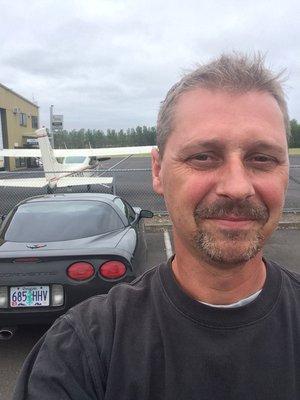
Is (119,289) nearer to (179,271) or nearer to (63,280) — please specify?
(179,271)

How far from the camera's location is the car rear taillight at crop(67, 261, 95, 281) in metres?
4.14

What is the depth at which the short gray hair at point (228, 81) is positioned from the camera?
1.25 meters

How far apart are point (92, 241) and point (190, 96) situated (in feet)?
11.6

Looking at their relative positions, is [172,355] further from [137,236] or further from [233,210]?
[137,236]

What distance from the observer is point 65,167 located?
21062mm

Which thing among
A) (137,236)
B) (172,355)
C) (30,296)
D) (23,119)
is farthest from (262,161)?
(23,119)

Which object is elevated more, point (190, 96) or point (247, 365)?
point (190, 96)

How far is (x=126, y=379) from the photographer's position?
3.72 feet

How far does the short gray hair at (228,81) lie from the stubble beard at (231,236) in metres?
0.29

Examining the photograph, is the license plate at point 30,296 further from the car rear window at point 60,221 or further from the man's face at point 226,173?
the man's face at point 226,173

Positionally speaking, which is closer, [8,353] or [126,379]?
[126,379]

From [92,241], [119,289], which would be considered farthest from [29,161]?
[119,289]

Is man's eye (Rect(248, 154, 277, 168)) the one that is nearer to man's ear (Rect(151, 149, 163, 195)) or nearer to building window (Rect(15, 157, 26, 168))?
man's ear (Rect(151, 149, 163, 195))

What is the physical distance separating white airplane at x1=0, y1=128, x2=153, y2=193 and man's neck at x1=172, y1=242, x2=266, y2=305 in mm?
10309
